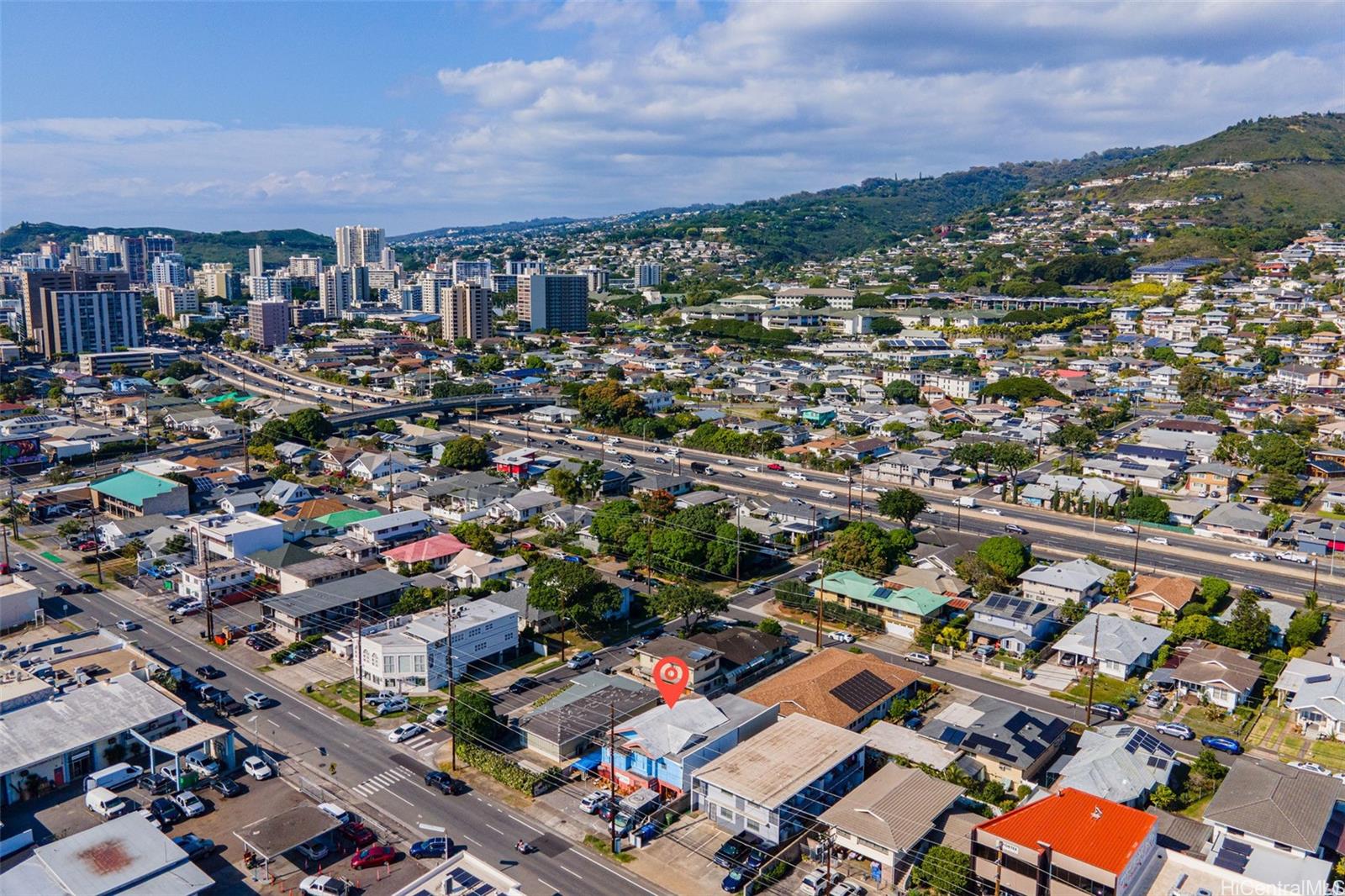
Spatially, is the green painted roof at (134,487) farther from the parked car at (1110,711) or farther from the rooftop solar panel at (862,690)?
the parked car at (1110,711)

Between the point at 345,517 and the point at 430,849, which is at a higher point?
the point at 345,517

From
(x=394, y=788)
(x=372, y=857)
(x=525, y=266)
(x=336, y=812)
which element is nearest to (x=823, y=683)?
(x=394, y=788)

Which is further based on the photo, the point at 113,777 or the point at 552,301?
the point at 552,301

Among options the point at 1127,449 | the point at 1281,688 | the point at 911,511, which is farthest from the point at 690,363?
the point at 1281,688

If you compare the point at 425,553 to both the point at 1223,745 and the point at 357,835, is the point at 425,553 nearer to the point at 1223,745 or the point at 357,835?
the point at 357,835

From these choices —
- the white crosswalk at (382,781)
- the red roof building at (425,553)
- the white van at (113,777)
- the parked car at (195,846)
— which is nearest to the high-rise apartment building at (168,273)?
the red roof building at (425,553)

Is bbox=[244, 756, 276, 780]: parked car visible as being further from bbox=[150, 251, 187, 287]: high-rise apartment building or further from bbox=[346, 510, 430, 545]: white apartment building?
bbox=[150, 251, 187, 287]: high-rise apartment building

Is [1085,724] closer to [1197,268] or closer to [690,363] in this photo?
[690,363]

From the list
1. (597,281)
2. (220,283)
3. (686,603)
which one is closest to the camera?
(686,603)
